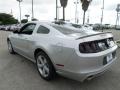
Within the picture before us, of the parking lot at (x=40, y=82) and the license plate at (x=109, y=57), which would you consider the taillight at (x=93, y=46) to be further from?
the parking lot at (x=40, y=82)

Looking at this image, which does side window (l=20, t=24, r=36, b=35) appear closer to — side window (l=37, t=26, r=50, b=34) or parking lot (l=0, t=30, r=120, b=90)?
side window (l=37, t=26, r=50, b=34)

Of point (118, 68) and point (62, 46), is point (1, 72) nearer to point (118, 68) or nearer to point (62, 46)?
point (62, 46)

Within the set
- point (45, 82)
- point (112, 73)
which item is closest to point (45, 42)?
point (45, 82)

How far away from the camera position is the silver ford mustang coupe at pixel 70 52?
3.20m

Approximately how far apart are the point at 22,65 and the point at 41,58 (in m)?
1.41

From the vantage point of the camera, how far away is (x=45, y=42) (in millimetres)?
3896

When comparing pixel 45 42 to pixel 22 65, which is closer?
pixel 45 42

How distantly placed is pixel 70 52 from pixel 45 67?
1129 millimetres

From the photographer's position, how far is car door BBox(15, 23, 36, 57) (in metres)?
4.71

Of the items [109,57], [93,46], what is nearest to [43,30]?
[93,46]

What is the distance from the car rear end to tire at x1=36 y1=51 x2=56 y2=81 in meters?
0.57

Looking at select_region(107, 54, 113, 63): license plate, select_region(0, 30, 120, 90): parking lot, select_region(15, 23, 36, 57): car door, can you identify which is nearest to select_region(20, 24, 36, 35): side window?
select_region(15, 23, 36, 57): car door

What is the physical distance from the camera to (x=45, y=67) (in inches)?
160

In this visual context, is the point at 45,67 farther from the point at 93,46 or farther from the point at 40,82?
the point at 93,46
